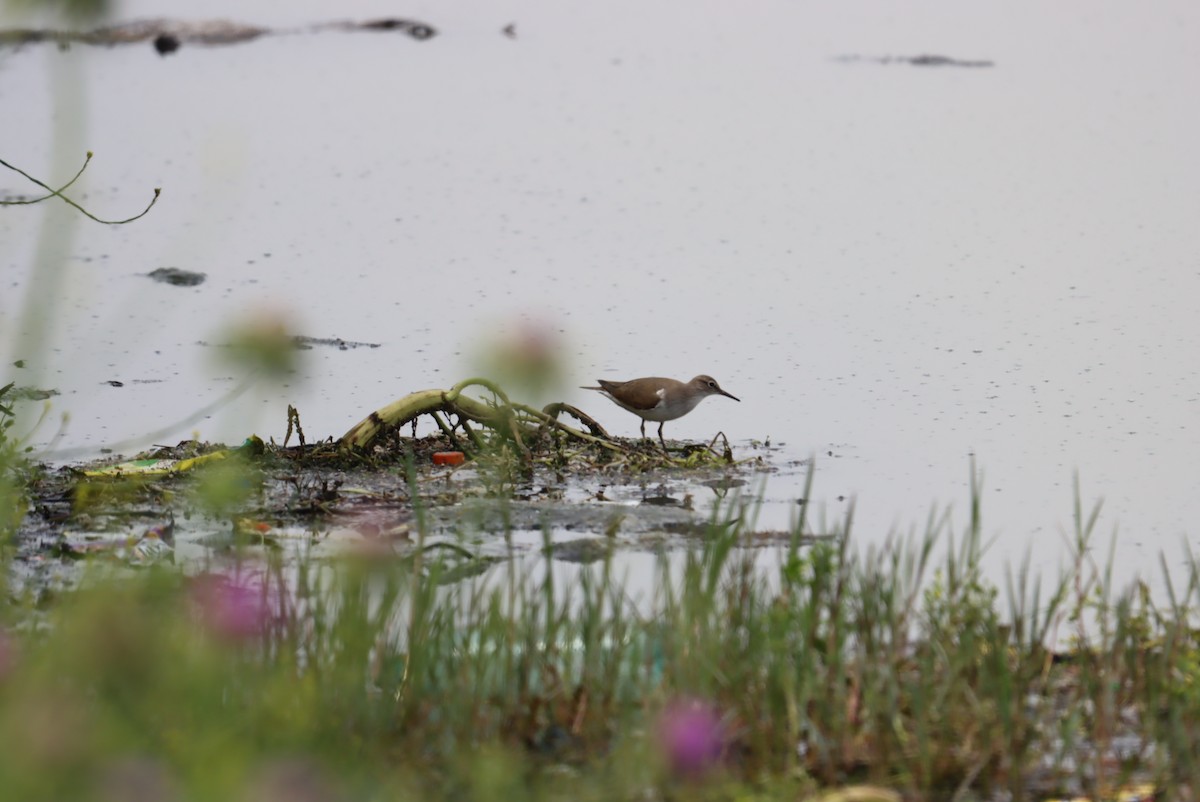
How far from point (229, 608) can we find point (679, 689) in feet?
3.21

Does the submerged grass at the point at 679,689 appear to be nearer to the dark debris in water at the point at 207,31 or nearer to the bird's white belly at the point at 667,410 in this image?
the bird's white belly at the point at 667,410

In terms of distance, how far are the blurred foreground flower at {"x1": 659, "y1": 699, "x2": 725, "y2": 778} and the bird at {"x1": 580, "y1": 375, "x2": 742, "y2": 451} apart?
3830 millimetres

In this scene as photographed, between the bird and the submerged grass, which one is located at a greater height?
the bird

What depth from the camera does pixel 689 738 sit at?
152 inches

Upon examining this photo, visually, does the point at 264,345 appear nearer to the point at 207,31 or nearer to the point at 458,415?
the point at 458,415

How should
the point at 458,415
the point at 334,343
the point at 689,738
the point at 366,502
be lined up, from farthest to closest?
the point at 334,343, the point at 458,415, the point at 366,502, the point at 689,738

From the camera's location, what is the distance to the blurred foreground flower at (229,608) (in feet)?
12.5

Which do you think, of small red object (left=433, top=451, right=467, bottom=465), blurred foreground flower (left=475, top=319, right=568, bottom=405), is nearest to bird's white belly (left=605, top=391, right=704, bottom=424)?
small red object (left=433, top=451, right=467, bottom=465)

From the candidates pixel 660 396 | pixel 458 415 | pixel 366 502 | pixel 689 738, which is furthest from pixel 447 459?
pixel 689 738

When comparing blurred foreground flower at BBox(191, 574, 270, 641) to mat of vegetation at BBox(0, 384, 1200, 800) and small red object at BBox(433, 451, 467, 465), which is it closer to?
mat of vegetation at BBox(0, 384, 1200, 800)

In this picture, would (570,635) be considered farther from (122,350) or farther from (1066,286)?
(1066,286)

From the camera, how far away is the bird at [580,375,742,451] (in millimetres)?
7879

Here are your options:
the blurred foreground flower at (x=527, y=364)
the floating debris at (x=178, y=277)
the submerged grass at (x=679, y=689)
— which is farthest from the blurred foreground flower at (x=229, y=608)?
the floating debris at (x=178, y=277)

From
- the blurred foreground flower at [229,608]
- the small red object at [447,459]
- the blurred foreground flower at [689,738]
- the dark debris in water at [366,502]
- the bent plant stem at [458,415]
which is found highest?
the bent plant stem at [458,415]
